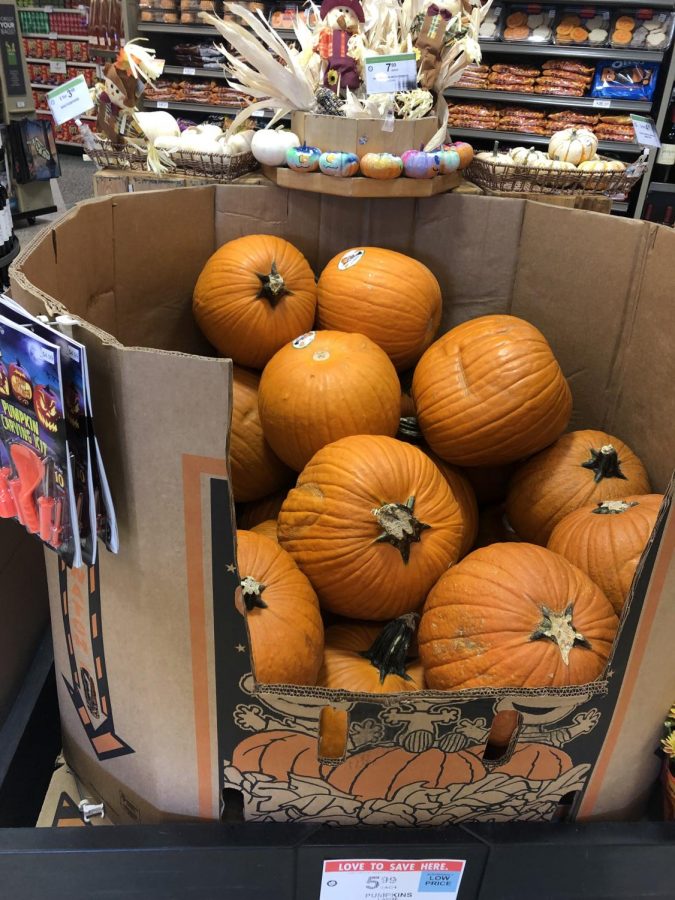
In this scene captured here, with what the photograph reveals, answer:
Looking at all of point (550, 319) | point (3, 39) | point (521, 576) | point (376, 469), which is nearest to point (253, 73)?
point (550, 319)

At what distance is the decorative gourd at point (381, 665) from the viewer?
2.81 feet

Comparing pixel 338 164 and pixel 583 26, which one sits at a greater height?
pixel 583 26

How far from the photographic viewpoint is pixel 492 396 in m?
1.02

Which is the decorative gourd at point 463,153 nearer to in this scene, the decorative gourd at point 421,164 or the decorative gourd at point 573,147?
the decorative gourd at point 421,164

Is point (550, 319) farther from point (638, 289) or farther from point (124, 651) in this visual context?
point (124, 651)

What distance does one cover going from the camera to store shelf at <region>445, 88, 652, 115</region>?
4.23m

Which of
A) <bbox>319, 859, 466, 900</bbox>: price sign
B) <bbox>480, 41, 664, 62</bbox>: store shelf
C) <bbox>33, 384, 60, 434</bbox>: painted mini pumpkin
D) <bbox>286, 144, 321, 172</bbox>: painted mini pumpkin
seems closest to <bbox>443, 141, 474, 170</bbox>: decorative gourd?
<bbox>286, 144, 321, 172</bbox>: painted mini pumpkin

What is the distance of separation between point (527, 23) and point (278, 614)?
15.4ft

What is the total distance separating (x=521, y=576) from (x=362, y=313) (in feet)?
1.88

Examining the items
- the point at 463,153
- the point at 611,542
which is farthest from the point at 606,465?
the point at 463,153

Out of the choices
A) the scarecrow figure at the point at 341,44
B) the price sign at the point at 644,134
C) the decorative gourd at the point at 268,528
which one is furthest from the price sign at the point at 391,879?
the price sign at the point at 644,134

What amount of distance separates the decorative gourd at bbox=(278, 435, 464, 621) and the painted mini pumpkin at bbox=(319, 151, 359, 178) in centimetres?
50

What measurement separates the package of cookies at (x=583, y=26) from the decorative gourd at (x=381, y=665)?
14.6 ft

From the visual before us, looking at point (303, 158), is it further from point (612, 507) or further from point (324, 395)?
point (612, 507)
